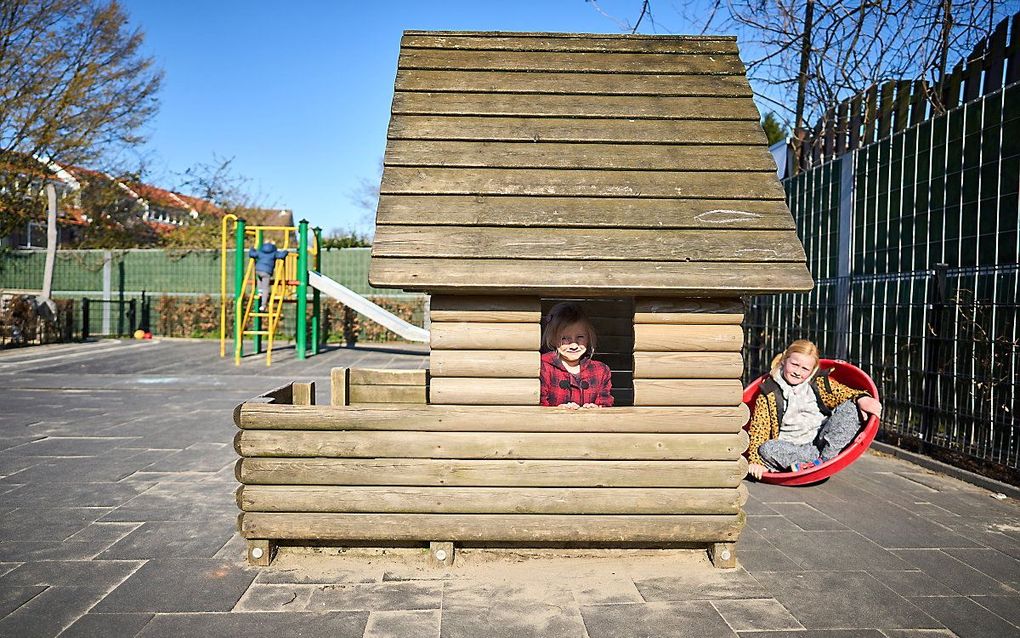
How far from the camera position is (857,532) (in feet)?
15.1

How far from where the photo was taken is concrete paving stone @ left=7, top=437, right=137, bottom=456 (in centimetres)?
659

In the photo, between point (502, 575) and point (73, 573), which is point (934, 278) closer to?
point (502, 575)

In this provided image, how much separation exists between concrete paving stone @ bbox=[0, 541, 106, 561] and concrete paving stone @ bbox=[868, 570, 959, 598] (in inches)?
162

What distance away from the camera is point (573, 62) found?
4891mm

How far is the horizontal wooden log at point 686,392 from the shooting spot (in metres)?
4.04

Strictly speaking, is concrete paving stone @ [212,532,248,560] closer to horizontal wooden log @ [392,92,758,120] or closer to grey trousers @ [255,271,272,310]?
horizontal wooden log @ [392,92,758,120]

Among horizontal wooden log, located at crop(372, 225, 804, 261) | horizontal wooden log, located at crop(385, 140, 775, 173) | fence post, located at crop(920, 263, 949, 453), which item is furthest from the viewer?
fence post, located at crop(920, 263, 949, 453)

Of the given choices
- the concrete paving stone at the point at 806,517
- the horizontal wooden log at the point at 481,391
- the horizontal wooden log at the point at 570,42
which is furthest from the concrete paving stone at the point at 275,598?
the horizontal wooden log at the point at 570,42

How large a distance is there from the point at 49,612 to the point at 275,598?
3.09ft

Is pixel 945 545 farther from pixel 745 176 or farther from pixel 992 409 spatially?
pixel 745 176

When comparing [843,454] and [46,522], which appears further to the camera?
[843,454]

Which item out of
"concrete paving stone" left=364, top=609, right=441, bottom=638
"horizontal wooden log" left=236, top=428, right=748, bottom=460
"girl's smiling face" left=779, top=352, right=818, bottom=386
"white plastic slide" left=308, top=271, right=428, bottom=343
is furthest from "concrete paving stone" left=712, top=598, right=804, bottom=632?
"white plastic slide" left=308, top=271, right=428, bottom=343

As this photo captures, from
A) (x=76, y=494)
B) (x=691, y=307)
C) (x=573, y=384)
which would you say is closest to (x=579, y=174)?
(x=691, y=307)

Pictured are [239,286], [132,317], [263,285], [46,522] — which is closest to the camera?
[46,522]
